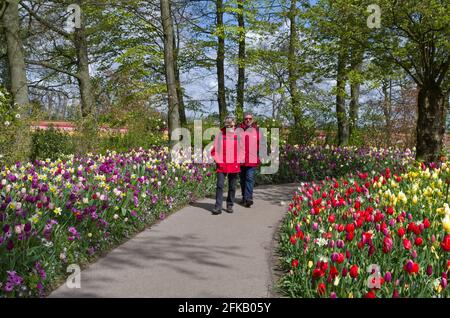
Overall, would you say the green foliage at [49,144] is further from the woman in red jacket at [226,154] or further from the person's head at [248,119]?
the person's head at [248,119]

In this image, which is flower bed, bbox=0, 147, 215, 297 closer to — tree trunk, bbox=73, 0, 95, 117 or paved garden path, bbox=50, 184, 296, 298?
paved garden path, bbox=50, 184, 296, 298

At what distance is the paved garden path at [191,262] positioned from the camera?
161 inches

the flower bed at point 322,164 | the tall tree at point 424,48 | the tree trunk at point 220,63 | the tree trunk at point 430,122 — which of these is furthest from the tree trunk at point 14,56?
the tree trunk at point 430,122

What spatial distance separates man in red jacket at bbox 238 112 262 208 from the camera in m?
7.87

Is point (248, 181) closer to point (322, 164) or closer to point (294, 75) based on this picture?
point (322, 164)

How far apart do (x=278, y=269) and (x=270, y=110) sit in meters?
21.4

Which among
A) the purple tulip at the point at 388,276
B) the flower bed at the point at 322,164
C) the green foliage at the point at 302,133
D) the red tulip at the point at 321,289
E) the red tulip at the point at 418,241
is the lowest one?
the red tulip at the point at 321,289

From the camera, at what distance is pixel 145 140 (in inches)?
589

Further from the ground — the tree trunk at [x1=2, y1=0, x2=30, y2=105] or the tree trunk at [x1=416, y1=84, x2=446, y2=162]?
the tree trunk at [x1=2, y1=0, x2=30, y2=105]

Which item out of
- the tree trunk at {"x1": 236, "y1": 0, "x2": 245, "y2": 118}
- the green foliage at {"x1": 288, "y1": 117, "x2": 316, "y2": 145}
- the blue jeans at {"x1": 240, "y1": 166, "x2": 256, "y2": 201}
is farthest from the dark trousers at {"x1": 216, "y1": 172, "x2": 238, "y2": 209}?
the tree trunk at {"x1": 236, "y1": 0, "x2": 245, "y2": 118}

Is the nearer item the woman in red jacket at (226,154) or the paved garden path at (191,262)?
the paved garden path at (191,262)

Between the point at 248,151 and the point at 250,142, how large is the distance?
8.0 inches

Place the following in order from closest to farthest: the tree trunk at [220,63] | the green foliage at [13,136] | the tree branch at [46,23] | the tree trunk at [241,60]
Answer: the green foliage at [13,136], the tree branch at [46,23], the tree trunk at [241,60], the tree trunk at [220,63]
